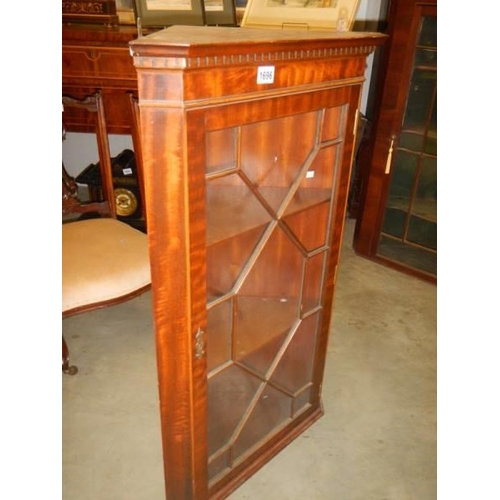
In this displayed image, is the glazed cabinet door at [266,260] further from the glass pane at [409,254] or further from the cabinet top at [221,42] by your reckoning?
the glass pane at [409,254]

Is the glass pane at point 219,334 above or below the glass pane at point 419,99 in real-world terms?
below

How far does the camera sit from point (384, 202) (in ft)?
10.3

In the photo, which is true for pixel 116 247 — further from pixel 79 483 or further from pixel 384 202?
pixel 384 202

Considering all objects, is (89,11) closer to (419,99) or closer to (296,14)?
(296,14)

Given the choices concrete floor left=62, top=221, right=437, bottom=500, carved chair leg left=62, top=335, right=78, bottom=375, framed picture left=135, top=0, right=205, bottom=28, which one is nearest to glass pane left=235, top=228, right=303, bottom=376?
concrete floor left=62, top=221, right=437, bottom=500

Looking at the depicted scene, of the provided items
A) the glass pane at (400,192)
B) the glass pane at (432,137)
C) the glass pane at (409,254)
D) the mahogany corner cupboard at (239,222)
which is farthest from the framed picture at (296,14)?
the glass pane at (409,254)

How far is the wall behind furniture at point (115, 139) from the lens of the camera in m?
3.63

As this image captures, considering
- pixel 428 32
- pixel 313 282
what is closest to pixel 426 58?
pixel 428 32

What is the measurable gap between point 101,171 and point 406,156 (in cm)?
178

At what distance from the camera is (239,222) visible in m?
1.27

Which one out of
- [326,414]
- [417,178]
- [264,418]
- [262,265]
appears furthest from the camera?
[417,178]

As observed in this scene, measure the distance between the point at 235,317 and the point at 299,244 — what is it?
0.98 feet

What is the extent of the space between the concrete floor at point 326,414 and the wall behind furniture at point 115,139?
155cm
